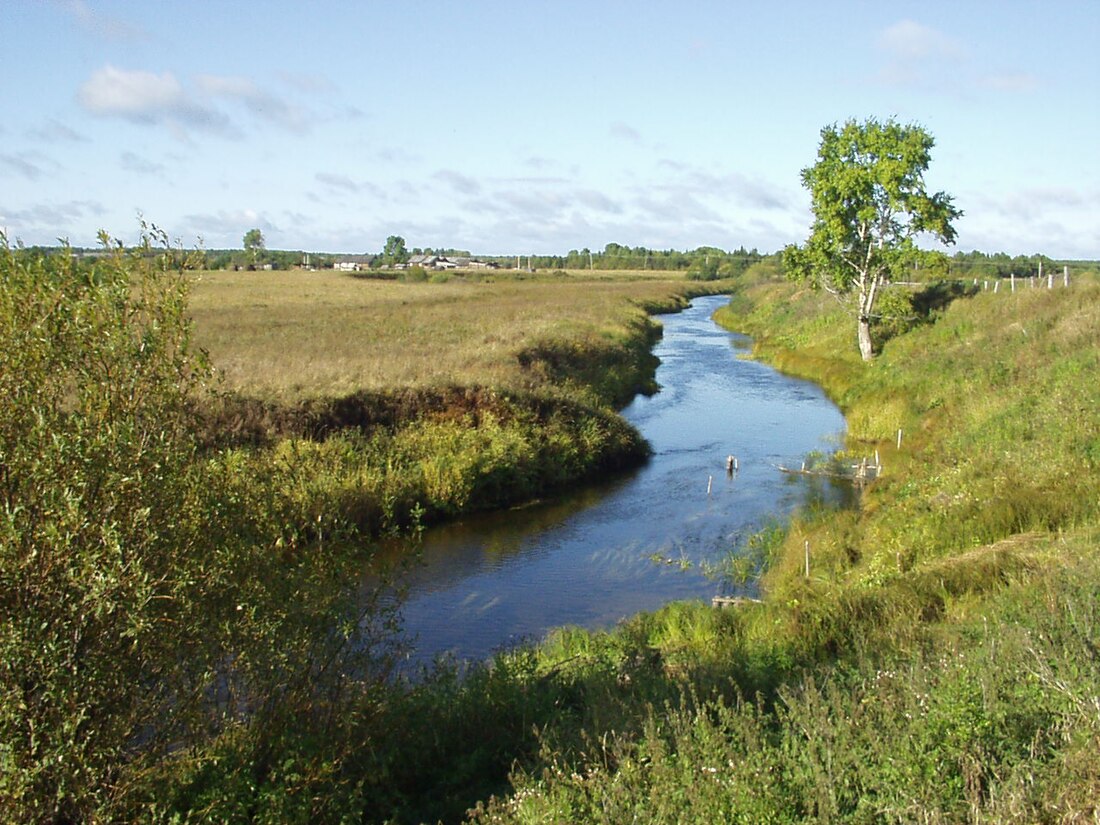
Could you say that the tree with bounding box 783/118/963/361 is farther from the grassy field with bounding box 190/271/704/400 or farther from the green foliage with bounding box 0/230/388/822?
the green foliage with bounding box 0/230/388/822

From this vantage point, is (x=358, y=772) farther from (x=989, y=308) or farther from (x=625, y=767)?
(x=989, y=308)

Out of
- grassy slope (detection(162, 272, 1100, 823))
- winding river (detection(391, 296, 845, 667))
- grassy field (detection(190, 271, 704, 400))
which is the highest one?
grassy field (detection(190, 271, 704, 400))

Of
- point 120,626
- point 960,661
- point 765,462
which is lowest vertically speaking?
point 765,462

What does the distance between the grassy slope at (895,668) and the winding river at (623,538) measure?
1464mm

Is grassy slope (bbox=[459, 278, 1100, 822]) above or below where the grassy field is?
below

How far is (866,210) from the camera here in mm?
35094

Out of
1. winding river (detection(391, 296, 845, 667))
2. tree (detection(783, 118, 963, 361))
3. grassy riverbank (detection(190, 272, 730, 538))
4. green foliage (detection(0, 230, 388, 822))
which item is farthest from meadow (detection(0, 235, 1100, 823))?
tree (detection(783, 118, 963, 361))

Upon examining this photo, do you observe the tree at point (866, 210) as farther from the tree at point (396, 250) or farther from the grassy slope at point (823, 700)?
the tree at point (396, 250)

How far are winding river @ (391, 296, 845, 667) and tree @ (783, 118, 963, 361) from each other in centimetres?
741

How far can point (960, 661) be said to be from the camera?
6.43m

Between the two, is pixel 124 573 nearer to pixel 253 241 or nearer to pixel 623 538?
pixel 623 538

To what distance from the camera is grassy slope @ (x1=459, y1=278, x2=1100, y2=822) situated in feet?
16.5

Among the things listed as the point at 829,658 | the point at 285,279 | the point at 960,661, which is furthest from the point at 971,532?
the point at 285,279

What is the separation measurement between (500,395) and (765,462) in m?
6.76
